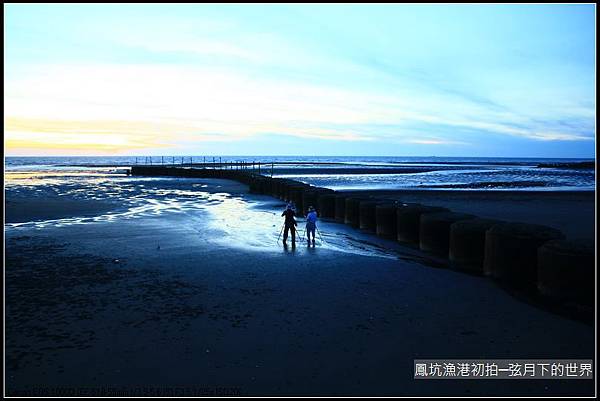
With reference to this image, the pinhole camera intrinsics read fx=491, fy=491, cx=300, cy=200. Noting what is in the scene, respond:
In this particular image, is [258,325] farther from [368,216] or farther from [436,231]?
[368,216]

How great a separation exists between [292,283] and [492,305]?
11.3 feet

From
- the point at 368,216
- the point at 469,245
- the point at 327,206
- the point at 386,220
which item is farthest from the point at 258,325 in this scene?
the point at 327,206

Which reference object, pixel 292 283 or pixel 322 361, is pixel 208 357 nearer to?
pixel 322 361

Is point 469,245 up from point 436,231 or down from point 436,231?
down

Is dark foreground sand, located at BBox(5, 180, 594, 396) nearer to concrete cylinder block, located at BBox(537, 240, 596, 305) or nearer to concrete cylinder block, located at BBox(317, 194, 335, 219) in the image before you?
concrete cylinder block, located at BBox(537, 240, 596, 305)

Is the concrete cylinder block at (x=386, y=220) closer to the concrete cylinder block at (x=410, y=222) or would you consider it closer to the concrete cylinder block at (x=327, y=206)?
the concrete cylinder block at (x=410, y=222)

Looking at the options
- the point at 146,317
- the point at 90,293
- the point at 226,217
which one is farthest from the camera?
the point at 226,217

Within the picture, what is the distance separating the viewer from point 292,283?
29.9ft

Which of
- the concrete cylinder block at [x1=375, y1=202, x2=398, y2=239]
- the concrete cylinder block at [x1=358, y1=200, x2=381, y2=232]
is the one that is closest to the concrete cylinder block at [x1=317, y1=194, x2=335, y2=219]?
the concrete cylinder block at [x1=358, y1=200, x2=381, y2=232]

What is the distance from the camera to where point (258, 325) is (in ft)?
22.6

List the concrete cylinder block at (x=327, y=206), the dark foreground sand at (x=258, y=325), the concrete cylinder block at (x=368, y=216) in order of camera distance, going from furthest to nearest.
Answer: the concrete cylinder block at (x=327, y=206), the concrete cylinder block at (x=368, y=216), the dark foreground sand at (x=258, y=325)

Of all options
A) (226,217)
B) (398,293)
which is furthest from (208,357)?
(226,217)

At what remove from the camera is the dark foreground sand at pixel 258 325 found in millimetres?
5316

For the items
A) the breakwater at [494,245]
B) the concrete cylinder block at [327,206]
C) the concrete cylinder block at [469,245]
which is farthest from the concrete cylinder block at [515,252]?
the concrete cylinder block at [327,206]
